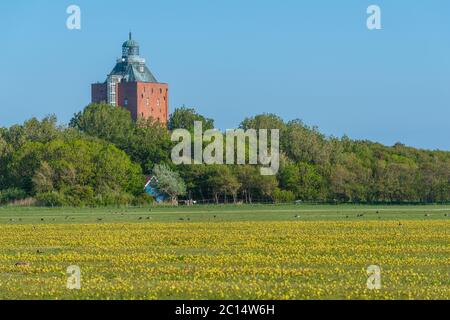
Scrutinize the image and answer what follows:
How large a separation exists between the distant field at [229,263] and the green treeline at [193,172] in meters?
65.3

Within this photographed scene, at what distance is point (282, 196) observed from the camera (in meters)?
128

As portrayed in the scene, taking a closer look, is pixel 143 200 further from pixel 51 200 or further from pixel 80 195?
pixel 51 200

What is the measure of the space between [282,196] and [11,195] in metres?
28.1

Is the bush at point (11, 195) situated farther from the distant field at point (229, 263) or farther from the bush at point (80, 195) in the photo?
the distant field at point (229, 263)

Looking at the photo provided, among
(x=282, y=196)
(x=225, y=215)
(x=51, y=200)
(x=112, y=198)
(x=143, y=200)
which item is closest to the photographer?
(x=225, y=215)

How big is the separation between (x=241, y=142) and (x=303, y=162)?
24.7 ft

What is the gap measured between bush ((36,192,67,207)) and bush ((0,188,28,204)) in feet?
9.66

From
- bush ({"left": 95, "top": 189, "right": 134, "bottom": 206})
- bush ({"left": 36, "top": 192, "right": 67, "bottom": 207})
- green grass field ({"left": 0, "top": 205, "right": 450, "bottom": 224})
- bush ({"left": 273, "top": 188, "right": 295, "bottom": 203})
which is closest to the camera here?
green grass field ({"left": 0, "top": 205, "right": 450, "bottom": 224})

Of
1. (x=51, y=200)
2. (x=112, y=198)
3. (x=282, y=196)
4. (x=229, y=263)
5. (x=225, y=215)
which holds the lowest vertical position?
(x=229, y=263)

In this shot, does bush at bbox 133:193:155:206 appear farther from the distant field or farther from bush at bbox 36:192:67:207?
the distant field

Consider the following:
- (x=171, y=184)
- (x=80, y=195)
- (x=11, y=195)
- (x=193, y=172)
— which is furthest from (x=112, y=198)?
(x=193, y=172)

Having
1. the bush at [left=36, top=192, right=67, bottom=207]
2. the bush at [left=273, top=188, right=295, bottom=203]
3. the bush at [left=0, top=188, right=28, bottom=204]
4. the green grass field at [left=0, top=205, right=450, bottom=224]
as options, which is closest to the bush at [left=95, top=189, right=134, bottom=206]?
the bush at [left=36, top=192, right=67, bottom=207]

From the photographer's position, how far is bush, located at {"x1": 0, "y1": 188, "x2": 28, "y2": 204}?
385ft
